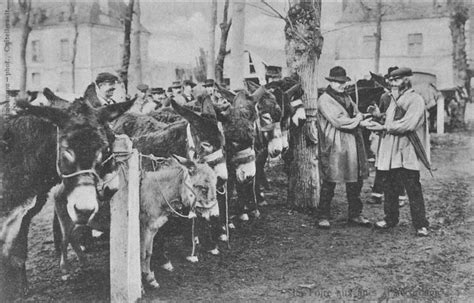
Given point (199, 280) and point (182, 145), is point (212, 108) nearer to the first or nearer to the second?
point (182, 145)

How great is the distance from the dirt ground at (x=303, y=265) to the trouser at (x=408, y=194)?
0.22 meters

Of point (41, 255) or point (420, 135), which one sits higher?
point (420, 135)

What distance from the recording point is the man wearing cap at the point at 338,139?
678 centimetres

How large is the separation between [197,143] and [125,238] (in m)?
1.54

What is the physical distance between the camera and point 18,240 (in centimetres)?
436

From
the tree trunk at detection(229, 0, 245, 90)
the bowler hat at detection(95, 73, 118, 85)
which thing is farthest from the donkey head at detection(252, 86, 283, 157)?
the tree trunk at detection(229, 0, 245, 90)

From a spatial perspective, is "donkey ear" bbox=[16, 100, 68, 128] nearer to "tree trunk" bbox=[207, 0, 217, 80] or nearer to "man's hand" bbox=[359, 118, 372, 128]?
"man's hand" bbox=[359, 118, 372, 128]

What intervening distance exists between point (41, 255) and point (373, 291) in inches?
146

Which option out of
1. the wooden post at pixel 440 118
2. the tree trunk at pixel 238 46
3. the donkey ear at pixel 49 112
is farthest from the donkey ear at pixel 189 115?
the wooden post at pixel 440 118

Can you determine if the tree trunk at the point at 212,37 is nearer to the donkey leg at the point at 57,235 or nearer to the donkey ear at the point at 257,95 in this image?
the donkey ear at the point at 257,95

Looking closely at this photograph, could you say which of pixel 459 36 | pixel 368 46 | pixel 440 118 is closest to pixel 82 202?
pixel 440 118

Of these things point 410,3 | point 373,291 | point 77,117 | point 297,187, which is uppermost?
point 410,3

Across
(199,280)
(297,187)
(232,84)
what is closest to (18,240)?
(199,280)

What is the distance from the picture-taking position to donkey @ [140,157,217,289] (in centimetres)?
475
